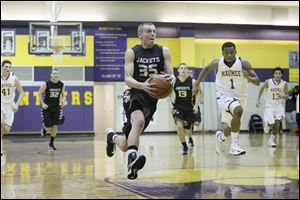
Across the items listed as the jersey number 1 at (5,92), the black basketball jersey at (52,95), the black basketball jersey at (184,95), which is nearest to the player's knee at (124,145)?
the jersey number 1 at (5,92)

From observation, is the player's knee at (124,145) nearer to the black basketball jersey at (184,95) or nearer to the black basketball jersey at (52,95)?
the black basketball jersey at (184,95)

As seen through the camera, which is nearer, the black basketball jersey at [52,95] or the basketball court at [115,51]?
the black basketball jersey at [52,95]

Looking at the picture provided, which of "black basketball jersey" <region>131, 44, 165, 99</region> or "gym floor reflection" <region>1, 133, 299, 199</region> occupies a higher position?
"black basketball jersey" <region>131, 44, 165, 99</region>

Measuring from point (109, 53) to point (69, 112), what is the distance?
2.93 metres

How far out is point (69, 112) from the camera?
65.6 ft

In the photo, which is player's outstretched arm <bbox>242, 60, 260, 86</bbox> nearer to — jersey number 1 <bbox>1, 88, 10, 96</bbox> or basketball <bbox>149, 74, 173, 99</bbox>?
basketball <bbox>149, 74, 173, 99</bbox>

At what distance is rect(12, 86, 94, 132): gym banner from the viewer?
19703mm

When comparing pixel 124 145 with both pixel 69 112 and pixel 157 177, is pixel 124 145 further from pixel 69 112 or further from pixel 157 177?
pixel 69 112

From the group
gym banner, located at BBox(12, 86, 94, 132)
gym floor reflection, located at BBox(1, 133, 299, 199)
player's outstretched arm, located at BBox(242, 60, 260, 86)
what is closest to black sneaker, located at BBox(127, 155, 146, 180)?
gym floor reflection, located at BBox(1, 133, 299, 199)

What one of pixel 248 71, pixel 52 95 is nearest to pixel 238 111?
pixel 248 71

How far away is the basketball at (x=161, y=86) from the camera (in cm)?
514

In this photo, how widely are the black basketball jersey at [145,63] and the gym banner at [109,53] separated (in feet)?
48.8

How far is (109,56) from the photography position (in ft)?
67.2

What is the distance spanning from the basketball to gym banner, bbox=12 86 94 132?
15039mm
